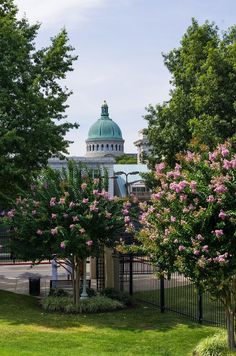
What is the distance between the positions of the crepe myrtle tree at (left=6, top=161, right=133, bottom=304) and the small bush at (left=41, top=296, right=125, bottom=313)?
34 cm

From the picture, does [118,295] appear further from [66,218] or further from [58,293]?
[66,218]

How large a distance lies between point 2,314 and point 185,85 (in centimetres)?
1427

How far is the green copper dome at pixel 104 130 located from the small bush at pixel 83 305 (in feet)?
518

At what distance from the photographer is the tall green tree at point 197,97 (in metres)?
23.1

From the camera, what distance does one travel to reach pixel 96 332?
1466cm

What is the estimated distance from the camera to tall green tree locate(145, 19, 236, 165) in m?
23.1

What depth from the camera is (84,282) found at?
19156mm

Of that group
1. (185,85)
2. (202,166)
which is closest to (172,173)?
(202,166)

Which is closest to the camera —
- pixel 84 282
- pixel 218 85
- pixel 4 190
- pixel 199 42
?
pixel 84 282

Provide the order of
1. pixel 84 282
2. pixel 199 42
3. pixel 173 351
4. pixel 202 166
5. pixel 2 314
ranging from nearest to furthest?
pixel 202 166
pixel 173 351
pixel 2 314
pixel 84 282
pixel 199 42

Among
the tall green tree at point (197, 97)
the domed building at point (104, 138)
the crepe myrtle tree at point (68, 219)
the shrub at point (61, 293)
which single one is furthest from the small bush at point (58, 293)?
the domed building at point (104, 138)

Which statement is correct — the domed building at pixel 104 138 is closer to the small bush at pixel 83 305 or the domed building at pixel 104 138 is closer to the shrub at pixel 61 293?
the shrub at pixel 61 293

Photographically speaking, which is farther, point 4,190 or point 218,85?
point 218,85

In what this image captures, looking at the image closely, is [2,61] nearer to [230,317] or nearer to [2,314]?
[2,314]
